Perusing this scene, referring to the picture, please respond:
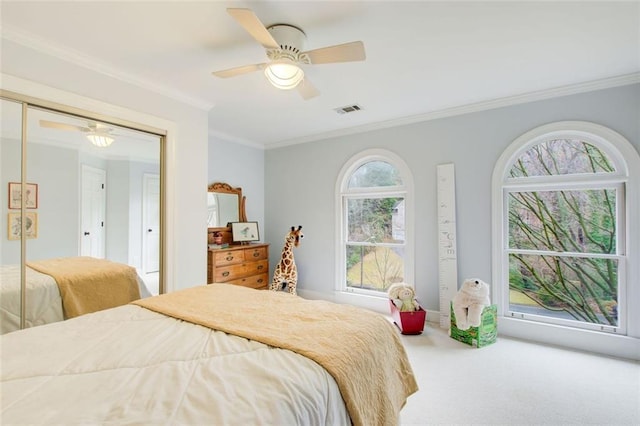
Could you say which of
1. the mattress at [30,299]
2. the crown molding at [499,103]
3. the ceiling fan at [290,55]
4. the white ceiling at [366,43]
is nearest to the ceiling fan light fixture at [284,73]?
the ceiling fan at [290,55]

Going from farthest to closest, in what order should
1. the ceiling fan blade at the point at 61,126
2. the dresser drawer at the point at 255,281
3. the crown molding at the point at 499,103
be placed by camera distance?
1. the dresser drawer at the point at 255,281
2. the crown molding at the point at 499,103
3. the ceiling fan blade at the point at 61,126

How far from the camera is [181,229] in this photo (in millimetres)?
2746

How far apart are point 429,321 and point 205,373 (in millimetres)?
3048

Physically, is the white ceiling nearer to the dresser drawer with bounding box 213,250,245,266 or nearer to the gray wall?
the gray wall

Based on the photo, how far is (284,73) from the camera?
185 cm

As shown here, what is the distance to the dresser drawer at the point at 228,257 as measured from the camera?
11.5 ft

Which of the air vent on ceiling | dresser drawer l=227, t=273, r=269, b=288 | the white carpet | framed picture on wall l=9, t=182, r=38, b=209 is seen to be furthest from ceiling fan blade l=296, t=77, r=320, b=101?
dresser drawer l=227, t=273, r=269, b=288

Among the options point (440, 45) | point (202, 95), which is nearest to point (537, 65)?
point (440, 45)

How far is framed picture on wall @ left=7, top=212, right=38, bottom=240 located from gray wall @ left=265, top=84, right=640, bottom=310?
116 inches

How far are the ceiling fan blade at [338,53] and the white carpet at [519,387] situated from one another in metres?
2.29

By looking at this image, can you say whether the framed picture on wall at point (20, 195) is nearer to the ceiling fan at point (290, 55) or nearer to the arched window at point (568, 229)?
the ceiling fan at point (290, 55)

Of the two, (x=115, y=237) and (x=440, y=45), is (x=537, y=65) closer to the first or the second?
(x=440, y=45)

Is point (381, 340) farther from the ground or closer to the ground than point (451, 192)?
closer to the ground

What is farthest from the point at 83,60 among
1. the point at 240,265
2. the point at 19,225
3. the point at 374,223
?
the point at 374,223
